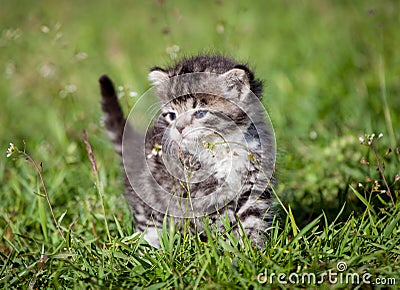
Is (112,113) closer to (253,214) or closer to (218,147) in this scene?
(218,147)

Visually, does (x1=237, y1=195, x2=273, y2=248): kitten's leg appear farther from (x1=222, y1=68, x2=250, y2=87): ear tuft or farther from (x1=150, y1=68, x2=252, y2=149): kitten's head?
(x1=222, y1=68, x2=250, y2=87): ear tuft

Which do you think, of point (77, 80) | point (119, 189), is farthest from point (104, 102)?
point (77, 80)

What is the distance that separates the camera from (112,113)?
4465 millimetres

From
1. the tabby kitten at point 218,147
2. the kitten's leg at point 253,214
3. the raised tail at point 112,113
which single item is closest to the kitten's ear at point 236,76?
the tabby kitten at point 218,147

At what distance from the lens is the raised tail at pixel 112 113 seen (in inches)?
169

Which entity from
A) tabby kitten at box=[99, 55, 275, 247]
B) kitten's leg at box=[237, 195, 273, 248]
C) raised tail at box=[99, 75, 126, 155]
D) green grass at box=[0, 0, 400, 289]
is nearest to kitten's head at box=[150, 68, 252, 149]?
tabby kitten at box=[99, 55, 275, 247]

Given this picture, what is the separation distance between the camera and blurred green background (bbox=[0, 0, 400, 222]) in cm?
472

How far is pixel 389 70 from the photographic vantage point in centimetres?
668

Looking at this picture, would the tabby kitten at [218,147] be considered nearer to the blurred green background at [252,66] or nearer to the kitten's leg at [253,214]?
the kitten's leg at [253,214]

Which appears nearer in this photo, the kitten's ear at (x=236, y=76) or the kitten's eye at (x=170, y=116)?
the kitten's ear at (x=236, y=76)

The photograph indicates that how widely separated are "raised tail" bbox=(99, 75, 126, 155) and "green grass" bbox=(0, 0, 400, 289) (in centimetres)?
36

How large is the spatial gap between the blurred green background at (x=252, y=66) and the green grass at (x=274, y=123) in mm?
26

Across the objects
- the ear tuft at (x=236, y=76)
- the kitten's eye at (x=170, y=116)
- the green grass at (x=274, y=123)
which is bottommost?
the green grass at (x=274, y=123)

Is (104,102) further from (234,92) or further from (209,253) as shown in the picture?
(209,253)
